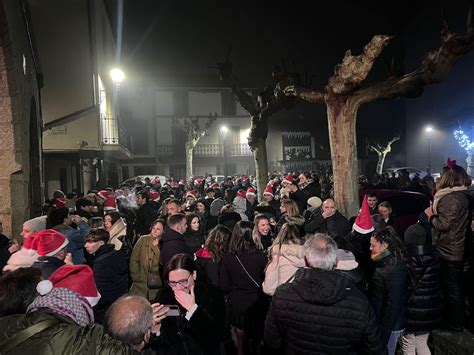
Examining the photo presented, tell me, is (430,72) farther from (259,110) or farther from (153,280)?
(153,280)

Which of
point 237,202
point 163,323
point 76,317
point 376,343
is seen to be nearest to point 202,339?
point 163,323

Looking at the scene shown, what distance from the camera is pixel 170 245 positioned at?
4.88m

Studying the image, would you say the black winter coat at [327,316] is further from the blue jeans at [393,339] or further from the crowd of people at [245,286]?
the blue jeans at [393,339]

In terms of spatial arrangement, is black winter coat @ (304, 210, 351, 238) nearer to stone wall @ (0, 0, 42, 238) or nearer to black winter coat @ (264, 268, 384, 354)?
black winter coat @ (264, 268, 384, 354)

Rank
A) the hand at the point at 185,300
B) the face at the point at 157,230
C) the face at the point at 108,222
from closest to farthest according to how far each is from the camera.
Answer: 1. the hand at the point at 185,300
2. the face at the point at 157,230
3. the face at the point at 108,222

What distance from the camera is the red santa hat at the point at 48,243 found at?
3980 mm

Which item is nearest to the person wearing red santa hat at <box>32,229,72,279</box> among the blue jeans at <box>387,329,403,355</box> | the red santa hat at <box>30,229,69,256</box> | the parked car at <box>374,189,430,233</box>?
the red santa hat at <box>30,229,69,256</box>

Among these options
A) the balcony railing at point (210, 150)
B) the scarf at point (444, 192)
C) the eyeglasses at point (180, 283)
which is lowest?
the eyeglasses at point (180, 283)

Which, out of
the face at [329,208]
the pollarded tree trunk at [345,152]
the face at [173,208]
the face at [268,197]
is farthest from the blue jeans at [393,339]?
the face at [268,197]

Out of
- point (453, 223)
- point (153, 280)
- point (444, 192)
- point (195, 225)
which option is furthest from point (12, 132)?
point (453, 223)

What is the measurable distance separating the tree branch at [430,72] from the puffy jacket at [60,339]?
292 inches

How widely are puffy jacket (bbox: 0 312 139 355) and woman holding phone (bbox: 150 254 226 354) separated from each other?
0.60 metres

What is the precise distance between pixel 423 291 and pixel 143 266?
356 centimetres

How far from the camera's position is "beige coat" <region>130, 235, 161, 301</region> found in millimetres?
5066
